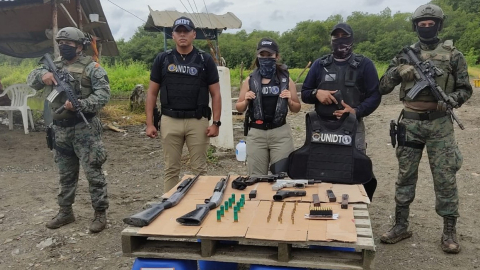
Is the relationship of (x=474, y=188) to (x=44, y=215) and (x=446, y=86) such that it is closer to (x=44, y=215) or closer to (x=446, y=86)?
(x=446, y=86)

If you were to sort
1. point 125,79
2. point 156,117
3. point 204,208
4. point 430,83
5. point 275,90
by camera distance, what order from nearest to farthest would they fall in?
1. point 204,208
2. point 430,83
3. point 275,90
4. point 156,117
5. point 125,79

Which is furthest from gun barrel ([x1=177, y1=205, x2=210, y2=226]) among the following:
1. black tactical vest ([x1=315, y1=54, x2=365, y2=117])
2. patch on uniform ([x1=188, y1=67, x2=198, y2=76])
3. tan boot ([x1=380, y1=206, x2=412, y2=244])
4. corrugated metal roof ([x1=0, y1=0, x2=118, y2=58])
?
corrugated metal roof ([x1=0, y1=0, x2=118, y2=58])

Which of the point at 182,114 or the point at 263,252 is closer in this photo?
the point at 263,252

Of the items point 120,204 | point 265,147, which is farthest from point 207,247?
point 120,204

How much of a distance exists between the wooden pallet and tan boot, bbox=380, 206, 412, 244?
1.47m

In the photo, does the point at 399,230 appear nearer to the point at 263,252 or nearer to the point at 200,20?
the point at 263,252

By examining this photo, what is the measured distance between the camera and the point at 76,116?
439cm

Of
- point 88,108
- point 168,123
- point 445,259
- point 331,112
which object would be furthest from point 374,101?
→ point 88,108

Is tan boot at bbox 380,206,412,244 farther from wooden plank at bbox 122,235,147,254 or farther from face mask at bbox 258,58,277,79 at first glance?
wooden plank at bbox 122,235,147,254

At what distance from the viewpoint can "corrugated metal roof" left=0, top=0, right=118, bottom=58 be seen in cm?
984

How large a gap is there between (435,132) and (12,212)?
15.5ft

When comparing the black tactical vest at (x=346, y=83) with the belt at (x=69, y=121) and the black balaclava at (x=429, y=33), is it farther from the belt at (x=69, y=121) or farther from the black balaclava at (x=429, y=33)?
the belt at (x=69, y=121)

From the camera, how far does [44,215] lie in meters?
5.00

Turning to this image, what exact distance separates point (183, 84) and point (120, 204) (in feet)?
6.68
